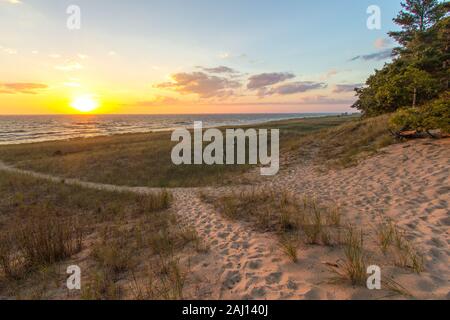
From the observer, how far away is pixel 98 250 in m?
5.49

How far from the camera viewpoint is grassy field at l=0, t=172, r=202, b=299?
4.10 metres

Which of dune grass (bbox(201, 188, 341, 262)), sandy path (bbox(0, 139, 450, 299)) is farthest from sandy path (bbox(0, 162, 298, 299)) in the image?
dune grass (bbox(201, 188, 341, 262))

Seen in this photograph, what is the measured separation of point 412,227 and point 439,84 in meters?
14.7

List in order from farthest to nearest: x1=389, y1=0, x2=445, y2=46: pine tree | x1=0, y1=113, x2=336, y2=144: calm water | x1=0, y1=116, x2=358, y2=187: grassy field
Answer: x1=0, y1=113, x2=336, y2=144: calm water < x1=389, y1=0, x2=445, y2=46: pine tree < x1=0, y1=116, x2=358, y2=187: grassy field

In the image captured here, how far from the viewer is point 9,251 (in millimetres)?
6066

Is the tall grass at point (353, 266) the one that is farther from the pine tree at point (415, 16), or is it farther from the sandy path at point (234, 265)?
the pine tree at point (415, 16)

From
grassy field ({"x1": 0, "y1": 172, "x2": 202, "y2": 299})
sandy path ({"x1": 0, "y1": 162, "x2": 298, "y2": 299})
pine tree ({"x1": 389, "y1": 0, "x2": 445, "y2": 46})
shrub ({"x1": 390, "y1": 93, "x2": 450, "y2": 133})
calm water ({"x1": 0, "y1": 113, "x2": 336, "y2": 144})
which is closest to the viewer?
sandy path ({"x1": 0, "y1": 162, "x2": 298, "y2": 299})

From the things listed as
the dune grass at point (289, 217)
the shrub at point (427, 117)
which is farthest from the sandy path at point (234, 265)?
the shrub at point (427, 117)

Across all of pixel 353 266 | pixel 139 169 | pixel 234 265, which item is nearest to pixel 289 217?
pixel 234 265

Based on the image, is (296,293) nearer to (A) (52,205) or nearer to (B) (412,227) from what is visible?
(B) (412,227)

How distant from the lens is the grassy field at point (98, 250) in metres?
4.10

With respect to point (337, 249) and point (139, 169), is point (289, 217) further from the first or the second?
point (139, 169)

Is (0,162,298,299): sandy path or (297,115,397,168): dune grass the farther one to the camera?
(297,115,397,168): dune grass

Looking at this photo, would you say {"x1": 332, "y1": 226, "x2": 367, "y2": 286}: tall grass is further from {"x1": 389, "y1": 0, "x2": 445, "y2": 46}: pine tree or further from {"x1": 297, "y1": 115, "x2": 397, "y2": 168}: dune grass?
{"x1": 389, "y1": 0, "x2": 445, "y2": 46}: pine tree
